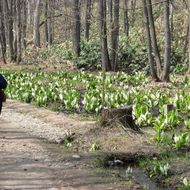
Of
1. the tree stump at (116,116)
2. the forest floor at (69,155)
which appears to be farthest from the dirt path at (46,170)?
the tree stump at (116,116)

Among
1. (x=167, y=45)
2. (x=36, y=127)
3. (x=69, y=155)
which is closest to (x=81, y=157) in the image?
(x=69, y=155)

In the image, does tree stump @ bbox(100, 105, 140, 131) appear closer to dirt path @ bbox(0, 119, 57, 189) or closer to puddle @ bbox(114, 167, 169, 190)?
dirt path @ bbox(0, 119, 57, 189)

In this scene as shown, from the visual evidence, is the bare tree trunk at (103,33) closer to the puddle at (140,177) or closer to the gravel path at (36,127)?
the gravel path at (36,127)

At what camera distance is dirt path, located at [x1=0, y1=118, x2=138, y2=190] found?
233 inches

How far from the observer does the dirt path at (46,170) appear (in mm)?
5914

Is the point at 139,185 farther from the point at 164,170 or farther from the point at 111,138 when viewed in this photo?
the point at 111,138

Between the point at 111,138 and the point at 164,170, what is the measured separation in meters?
2.04

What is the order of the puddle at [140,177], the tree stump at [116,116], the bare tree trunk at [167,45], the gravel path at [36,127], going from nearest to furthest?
the puddle at [140,177]
the tree stump at [116,116]
the gravel path at [36,127]
the bare tree trunk at [167,45]

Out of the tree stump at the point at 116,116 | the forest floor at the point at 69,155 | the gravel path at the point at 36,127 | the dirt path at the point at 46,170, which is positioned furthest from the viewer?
the gravel path at the point at 36,127

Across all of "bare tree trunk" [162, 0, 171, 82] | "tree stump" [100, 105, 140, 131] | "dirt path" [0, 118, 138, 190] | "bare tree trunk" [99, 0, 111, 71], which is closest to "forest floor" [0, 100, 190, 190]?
"dirt path" [0, 118, 138, 190]

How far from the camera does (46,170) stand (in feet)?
21.3

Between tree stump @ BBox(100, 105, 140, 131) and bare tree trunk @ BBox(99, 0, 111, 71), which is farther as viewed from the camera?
bare tree trunk @ BBox(99, 0, 111, 71)

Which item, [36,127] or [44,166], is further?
[36,127]

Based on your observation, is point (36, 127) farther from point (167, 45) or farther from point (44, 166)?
point (167, 45)
